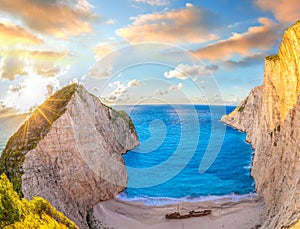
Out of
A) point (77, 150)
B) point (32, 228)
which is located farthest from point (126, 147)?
point (32, 228)

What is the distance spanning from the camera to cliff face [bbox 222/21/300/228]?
16.6 m

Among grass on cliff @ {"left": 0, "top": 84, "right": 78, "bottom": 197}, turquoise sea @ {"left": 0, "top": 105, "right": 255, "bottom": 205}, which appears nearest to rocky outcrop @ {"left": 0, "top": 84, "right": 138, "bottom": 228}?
grass on cliff @ {"left": 0, "top": 84, "right": 78, "bottom": 197}

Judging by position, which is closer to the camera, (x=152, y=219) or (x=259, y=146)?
(x=152, y=219)

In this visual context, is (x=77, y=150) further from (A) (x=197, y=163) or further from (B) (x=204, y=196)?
(A) (x=197, y=163)

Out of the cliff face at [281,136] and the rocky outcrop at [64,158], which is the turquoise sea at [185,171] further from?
the cliff face at [281,136]

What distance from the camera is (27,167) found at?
1877 centimetres

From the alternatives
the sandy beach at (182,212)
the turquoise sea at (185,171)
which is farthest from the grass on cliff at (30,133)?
the turquoise sea at (185,171)

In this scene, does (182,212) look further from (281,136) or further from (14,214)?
(14,214)

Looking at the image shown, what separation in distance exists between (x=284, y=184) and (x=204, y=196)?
12.7 metres

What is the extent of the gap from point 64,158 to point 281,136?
65.3 feet

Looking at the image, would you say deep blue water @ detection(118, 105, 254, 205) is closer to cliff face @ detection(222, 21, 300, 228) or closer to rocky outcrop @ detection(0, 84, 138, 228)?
rocky outcrop @ detection(0, 84, 138, 228)

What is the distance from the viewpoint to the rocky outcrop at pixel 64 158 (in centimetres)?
1895

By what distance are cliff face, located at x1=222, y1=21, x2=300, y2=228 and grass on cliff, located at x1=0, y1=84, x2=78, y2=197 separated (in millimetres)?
18900

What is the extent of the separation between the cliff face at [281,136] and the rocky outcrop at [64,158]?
15968mm
